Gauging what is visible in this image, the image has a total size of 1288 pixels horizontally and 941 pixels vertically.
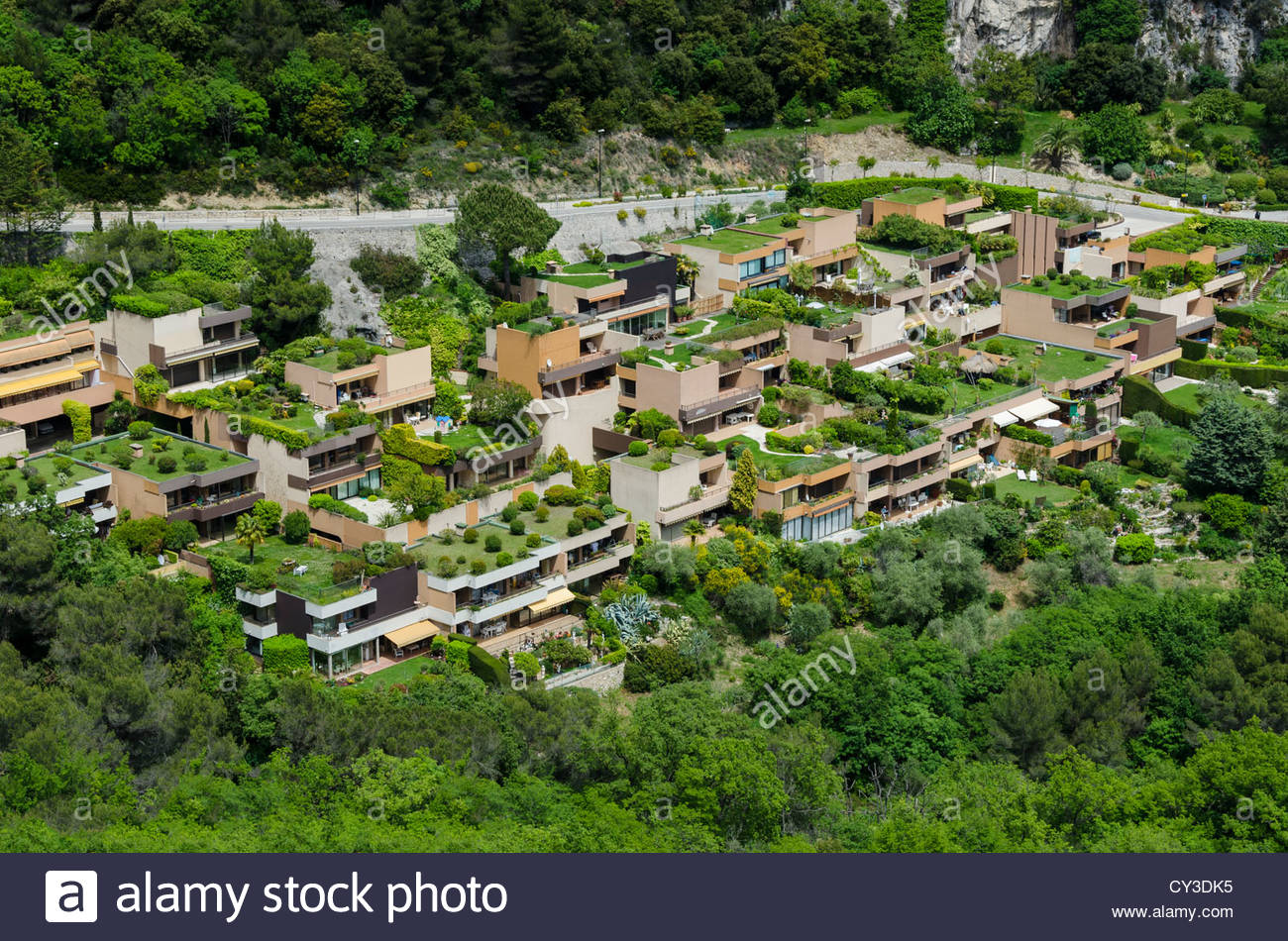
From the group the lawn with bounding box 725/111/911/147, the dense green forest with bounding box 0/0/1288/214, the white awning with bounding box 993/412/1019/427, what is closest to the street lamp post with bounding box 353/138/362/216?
the dense green forest with bounding box 0/0/1288/214

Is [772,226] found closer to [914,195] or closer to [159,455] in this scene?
[914,195]

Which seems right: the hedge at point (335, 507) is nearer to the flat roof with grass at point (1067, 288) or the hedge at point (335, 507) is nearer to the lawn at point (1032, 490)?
the lawn at point (1032, 490)

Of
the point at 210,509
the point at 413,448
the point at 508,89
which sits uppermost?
the point at 508,89

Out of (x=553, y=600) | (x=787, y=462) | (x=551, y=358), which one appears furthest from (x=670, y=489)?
(x=551, y=358)

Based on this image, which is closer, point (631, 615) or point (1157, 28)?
point (631, 615)

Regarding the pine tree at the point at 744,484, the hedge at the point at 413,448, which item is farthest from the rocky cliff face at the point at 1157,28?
the hedge at the point at 413,448

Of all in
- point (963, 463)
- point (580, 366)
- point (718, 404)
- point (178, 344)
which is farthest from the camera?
point (963, 463)
